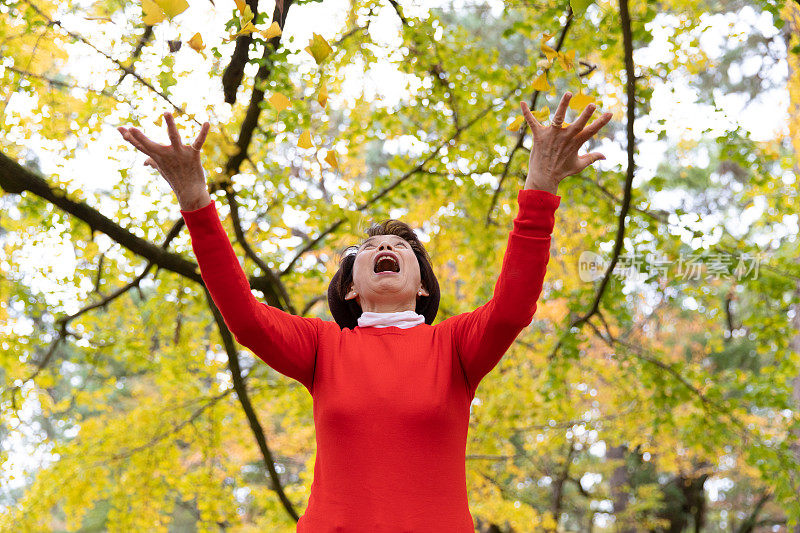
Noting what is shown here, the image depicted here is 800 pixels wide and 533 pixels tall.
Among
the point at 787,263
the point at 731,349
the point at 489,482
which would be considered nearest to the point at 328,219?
the point at 787,263

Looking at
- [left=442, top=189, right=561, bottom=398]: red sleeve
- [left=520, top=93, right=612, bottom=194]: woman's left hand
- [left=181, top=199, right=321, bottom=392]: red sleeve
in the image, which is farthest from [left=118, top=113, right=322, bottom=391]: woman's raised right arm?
[left=520, top=93, right=612, bottom=194]: woman's left hand

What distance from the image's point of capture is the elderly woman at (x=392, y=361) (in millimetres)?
1620

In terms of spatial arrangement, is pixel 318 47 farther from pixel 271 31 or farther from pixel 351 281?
pixel 351 281

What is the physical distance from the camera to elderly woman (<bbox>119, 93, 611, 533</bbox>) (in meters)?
1.62

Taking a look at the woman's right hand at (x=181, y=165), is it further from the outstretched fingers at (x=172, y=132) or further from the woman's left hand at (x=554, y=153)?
the woman's left hand at (x=554, y=153)

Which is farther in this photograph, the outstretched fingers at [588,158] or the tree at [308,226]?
the tree at [308,226]

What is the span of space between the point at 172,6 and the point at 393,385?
1.03 meters

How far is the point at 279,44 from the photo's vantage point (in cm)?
345

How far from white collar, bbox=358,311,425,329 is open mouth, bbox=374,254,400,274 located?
11cm

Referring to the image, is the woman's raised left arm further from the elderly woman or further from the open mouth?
the open mouth

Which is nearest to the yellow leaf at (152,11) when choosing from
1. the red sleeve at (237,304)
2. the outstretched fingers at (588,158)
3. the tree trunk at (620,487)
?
the red sleeve at (237,304)

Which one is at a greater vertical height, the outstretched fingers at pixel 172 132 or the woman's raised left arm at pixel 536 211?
the outstretched fingers at pixel 172 132

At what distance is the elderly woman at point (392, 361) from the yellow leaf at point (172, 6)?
0.35 meters

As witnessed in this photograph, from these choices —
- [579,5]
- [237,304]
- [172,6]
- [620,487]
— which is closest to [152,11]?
[172,6]
